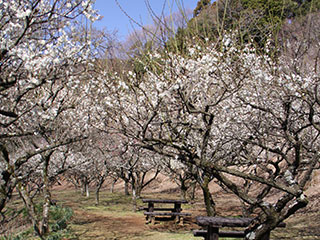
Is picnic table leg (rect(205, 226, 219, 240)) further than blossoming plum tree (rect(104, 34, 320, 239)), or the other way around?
picnic table leg (rect(205, 226, 219, 240))

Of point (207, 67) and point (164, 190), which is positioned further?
point (164, 190)

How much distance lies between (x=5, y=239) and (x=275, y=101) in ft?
27.8

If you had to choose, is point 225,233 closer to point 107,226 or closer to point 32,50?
point 32,50

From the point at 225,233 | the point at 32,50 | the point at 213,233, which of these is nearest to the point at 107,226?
the point at 225,233

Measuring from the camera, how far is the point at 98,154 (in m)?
22.5

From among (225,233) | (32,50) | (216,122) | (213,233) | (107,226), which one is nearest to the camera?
(32,50)

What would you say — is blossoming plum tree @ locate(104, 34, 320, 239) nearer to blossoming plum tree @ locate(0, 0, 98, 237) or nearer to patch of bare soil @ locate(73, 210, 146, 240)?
blossoming plum tree @ locate(0, 0, 98, 237)

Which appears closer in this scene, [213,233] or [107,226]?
[213,233]

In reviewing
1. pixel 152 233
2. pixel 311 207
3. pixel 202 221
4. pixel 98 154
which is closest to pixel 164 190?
pixel 98 154

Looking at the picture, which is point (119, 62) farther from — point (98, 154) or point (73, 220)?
point (98, 154)

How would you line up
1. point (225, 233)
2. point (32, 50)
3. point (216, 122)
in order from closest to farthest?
point (32, 50) < point (225, 233) < point (216, 122)

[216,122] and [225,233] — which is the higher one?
[216,122]

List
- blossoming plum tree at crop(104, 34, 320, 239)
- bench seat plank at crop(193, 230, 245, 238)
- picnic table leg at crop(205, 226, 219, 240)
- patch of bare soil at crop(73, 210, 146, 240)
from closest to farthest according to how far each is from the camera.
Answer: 1. blossoming plum tree at crop(104, 34, 320, 239)
2. picnic table leg at crop(205, 226, 219, 240)
3. bench seat plank at crop(193, 230, 245, 238)
4. patch of bare soil at crop(73, 210, 146, 240)

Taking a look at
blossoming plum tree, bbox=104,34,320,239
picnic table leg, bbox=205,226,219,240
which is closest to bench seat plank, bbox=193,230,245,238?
blossoming plum tree, bbox=104,34,320,239
